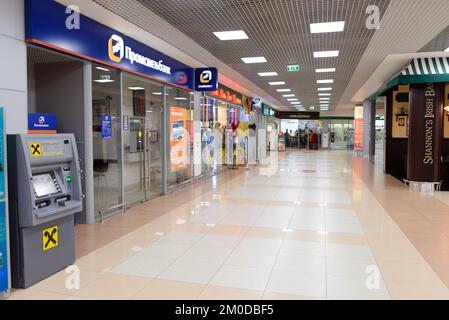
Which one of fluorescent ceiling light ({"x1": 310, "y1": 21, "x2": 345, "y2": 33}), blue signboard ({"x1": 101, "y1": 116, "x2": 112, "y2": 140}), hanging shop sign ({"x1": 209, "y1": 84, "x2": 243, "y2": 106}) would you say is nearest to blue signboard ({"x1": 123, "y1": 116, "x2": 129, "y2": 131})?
blue signboard ({"x1": 101, "y1": 116, "x2": 112, "y2": 140})

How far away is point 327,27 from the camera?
592cm

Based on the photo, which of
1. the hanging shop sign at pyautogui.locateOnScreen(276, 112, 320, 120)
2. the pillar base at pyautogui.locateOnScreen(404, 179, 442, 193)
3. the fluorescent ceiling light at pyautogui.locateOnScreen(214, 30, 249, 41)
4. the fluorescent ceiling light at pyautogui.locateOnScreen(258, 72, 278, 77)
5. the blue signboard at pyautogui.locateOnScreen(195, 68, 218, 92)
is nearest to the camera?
the fluorescent ceiling light at pyautogui.locateOnScreen(214, 30, 249, 41)

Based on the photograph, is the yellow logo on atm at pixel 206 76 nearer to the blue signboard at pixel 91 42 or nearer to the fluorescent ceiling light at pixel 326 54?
the blue signboard at pixel 91 42

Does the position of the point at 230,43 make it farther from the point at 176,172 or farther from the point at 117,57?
the point at 176,172

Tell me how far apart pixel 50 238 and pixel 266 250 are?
7.30 ft

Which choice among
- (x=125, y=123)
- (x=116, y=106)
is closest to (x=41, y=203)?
(x=116, y=106)

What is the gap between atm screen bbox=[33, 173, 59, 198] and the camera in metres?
3.38

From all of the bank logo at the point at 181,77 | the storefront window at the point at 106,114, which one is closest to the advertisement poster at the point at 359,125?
the bank logo at the point at 181,77

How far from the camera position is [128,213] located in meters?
6.15

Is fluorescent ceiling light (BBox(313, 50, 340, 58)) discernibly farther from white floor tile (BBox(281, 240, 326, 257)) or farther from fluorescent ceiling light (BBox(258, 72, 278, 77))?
white floor tile (BBox(281, 240, 326, 257))

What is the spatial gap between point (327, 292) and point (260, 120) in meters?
17.5

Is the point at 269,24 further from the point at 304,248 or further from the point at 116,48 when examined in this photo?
the point at 304,248

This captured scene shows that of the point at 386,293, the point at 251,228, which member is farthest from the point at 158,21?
the point at 386,293

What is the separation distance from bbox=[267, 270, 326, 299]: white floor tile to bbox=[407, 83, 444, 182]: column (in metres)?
6.15
